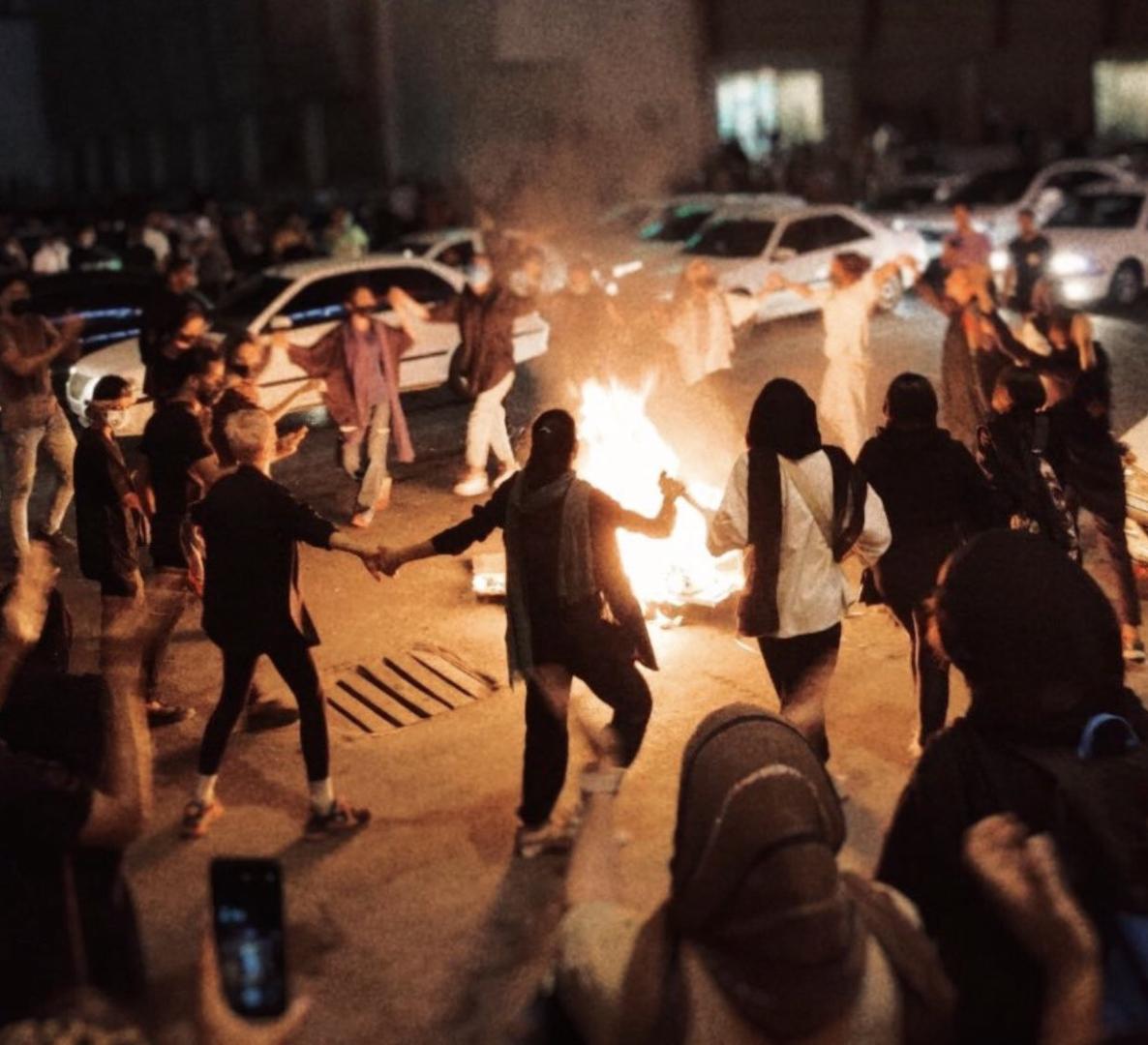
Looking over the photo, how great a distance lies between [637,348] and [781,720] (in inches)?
338

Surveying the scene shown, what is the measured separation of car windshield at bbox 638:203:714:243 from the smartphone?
1809 cm

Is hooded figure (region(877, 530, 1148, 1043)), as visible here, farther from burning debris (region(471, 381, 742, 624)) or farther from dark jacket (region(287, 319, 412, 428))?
dark jacket (region(287, 319, 412, 428))

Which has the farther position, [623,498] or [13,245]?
[13,245]

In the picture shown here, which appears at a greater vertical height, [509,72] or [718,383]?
[509,72]

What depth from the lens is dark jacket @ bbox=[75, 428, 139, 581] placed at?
7.01 meters

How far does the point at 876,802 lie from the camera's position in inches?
241

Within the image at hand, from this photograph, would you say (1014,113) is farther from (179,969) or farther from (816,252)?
(179,969)

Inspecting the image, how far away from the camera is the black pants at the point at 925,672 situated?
6.04 metres

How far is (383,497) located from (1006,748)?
8444 mm

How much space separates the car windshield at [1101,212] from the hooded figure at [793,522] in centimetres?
1513

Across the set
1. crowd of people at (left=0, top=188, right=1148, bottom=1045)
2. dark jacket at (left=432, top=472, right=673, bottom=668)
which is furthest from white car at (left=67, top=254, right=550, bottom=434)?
dark jacket at (left=432, top=472, right=673, bottom=668)

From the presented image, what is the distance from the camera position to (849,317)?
397 inches

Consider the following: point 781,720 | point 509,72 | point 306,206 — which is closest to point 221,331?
point 781,720

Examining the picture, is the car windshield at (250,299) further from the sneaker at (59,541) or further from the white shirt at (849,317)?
the white shirt at (849,317)
